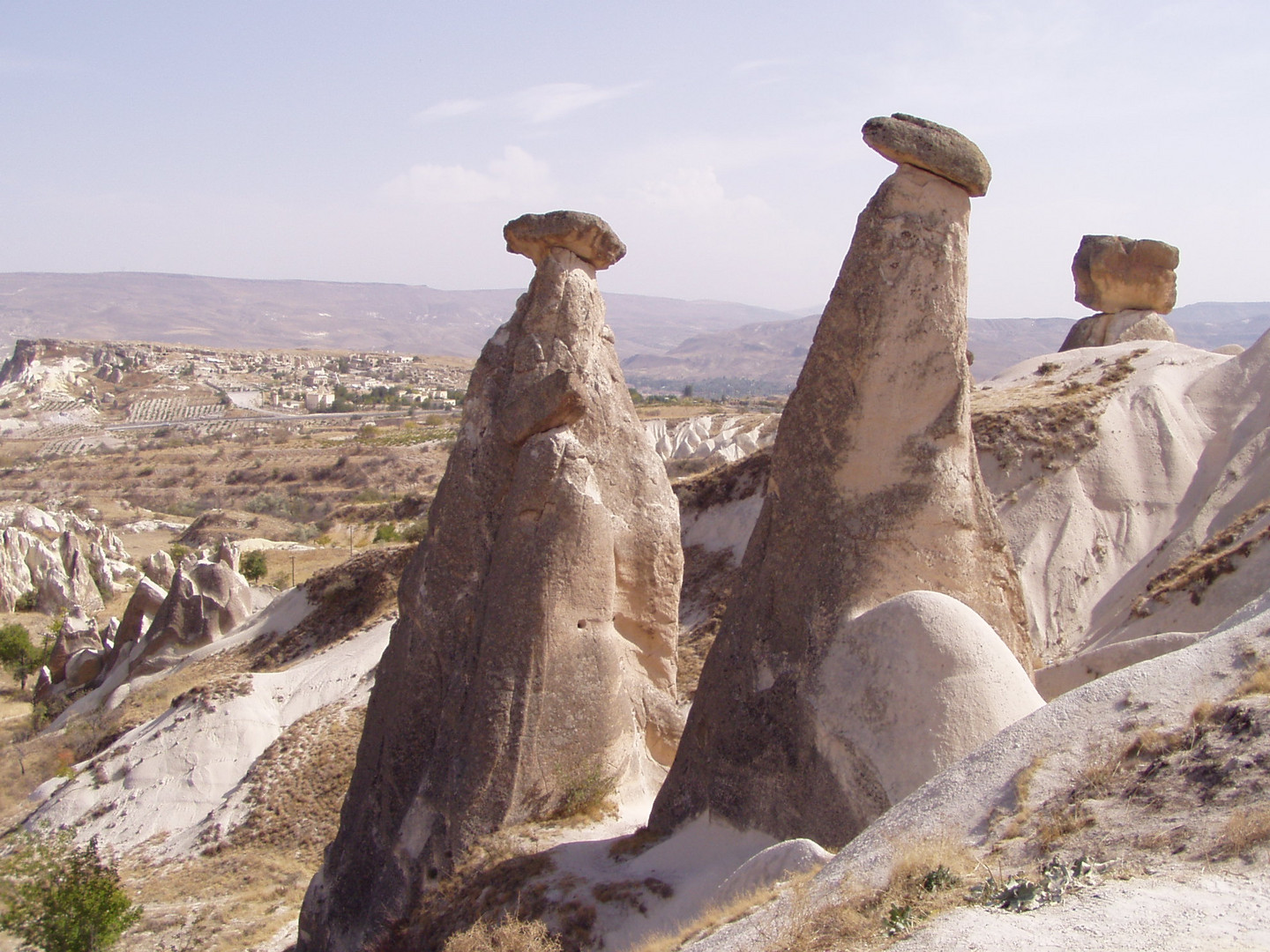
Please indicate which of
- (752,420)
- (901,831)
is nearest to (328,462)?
(752,420)

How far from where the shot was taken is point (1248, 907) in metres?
3.11

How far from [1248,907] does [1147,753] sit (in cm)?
111

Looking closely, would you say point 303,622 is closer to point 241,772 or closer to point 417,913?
point 241,772

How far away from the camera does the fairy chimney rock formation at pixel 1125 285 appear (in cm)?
2014

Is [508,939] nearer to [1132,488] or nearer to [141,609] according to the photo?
[1132,488]

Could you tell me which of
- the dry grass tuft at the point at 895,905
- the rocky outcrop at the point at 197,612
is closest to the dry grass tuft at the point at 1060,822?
the dry grass tuft at the point at 895,905

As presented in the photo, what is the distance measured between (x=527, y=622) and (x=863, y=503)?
2307 millimetres

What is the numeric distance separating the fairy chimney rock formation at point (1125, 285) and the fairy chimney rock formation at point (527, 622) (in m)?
15.7

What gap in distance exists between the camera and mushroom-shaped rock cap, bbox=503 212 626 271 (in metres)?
7.45

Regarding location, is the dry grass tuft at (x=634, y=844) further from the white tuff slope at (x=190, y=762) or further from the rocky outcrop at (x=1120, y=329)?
the rocky outcrop at (x=1120, y=329)

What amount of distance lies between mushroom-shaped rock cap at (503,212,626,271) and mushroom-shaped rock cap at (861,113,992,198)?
90.0 inches

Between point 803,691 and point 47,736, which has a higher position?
point 803,691

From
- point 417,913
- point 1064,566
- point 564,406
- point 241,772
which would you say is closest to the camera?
point 417,913

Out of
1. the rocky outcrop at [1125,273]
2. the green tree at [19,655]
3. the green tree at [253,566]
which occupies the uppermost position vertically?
the rocky outcrop at [1125,273]
